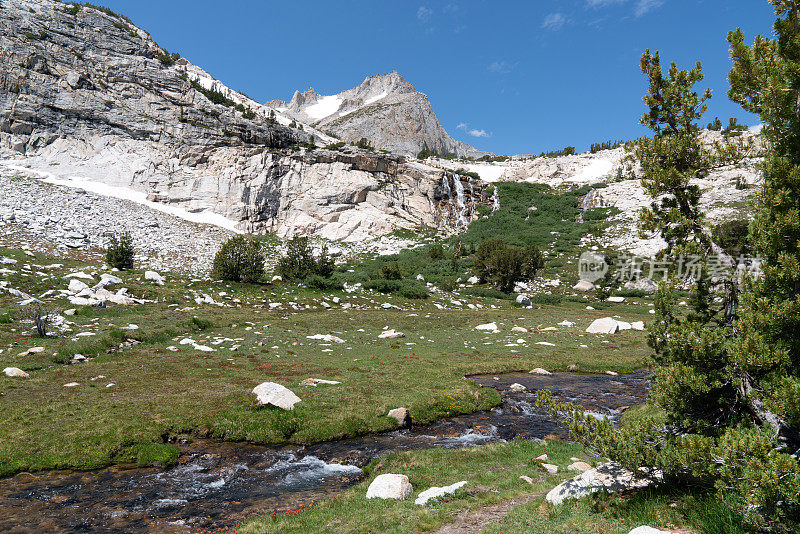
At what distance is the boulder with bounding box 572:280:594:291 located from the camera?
5920 centimetres

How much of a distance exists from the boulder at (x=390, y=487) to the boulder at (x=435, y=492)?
0.50 m

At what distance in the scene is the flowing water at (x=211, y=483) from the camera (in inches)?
373

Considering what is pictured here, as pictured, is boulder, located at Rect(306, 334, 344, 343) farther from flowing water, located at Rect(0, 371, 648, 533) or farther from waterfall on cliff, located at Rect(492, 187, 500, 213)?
waterfall on cliff, located at Rect(492, 187, 500, 213)

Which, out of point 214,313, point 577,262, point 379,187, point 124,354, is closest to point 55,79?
point 379,187

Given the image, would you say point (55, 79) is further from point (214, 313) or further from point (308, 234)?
point (214, 313)

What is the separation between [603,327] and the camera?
3747cm

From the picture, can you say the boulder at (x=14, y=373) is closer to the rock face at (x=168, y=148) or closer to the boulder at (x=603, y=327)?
the boulder at (x=603, y=327)

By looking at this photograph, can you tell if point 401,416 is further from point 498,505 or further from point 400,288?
point 400,288

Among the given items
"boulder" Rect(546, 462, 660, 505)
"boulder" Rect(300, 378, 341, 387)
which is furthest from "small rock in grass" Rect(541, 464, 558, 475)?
"boulder" Rect(300, 378, 341, 387)

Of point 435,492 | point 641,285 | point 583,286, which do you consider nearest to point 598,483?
point 435,492

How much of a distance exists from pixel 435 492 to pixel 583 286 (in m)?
57.0

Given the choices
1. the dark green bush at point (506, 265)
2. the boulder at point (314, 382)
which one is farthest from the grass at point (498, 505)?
the dark green bush at point (506, 265)

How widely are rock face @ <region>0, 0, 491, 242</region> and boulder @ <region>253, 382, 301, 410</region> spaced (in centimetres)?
7469

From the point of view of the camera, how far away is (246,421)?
1509 cm
